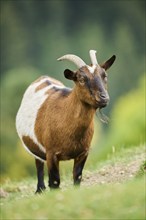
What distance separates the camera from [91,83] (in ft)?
62.1

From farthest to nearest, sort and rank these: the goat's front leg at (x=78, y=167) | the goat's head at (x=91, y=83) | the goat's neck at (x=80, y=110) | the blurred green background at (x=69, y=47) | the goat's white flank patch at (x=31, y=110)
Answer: the blurred green background at (x=69, y=47), the goat's white flank patch at (x=31, y=110), the goat's front leg at (x=78, y=167), the goat's neck at (x=80, y=110), the goat's head at (x=91, y=83)

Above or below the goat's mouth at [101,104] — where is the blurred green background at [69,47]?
below

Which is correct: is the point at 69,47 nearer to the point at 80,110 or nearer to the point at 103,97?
the point at 80,110

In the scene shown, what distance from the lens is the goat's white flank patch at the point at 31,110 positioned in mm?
21203

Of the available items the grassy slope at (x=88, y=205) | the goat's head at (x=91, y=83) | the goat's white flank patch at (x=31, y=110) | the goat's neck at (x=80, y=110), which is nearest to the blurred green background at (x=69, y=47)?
the goat's white flank patch at (x=31, y=110)

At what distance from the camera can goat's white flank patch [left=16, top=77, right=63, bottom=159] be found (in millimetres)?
21203

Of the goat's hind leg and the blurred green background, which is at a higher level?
the goat's hind leg

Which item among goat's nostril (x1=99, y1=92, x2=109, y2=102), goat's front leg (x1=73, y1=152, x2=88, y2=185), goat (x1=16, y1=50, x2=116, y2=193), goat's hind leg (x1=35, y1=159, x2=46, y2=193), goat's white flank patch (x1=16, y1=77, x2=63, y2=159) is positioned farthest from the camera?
goat's hind leg (x1=35, y1=159, x2=46, y2=193)

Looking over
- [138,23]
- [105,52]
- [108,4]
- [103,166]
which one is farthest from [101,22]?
[103,166]

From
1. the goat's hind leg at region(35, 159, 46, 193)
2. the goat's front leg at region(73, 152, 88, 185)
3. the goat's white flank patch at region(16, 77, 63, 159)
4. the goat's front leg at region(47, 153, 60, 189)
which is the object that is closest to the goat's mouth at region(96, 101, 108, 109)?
the goat's front leg at region(73, 152, 88, 185)

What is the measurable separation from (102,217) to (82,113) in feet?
12.8

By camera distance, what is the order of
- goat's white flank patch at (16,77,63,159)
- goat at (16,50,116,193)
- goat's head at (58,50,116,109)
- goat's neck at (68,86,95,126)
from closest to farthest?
goat's head at (58,50,116,109) → goat at (16,50,116,193) → goat's neck at (68,86,95,126) → goat's white flank patch at (16,77,63,159)

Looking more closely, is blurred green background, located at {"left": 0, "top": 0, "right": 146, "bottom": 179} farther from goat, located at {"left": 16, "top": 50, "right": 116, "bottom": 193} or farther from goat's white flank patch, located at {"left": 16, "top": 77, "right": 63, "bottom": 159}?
goat, located at {"left": 16, "top": 50, "right": 116, "bottom": 193}

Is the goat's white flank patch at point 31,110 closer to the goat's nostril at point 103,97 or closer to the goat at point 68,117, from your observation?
the goat at point 68,117
